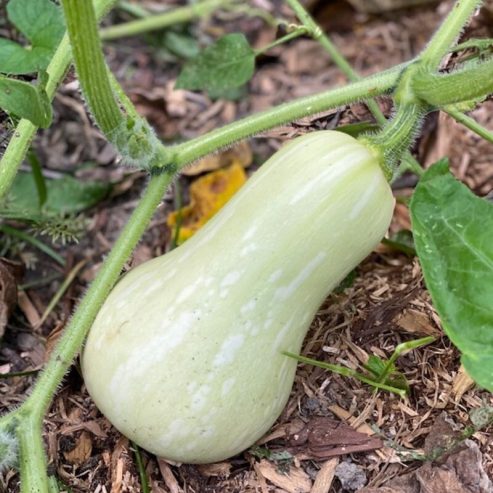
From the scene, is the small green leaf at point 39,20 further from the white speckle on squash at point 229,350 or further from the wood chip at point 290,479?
the wood chip at point 290,479

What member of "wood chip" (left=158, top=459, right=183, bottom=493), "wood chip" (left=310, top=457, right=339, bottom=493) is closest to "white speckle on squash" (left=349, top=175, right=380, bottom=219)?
"wood chip" (left=310, top=457, right=339, bottom=493)

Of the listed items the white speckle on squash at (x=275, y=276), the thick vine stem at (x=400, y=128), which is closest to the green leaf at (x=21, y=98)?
the white speckle on squash at (x=275, y=276)

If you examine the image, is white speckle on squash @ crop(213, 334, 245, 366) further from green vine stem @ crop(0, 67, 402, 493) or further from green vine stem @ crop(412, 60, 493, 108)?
green vine stem @ crop(412, 60, 493, 108)

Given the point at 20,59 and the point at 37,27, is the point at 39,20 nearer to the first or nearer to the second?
the point at 37,27

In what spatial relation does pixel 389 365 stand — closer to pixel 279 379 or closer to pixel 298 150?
pixel 279 379

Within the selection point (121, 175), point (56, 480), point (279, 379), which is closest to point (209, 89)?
point (121, 175)

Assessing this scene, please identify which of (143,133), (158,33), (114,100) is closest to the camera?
(114,100)
